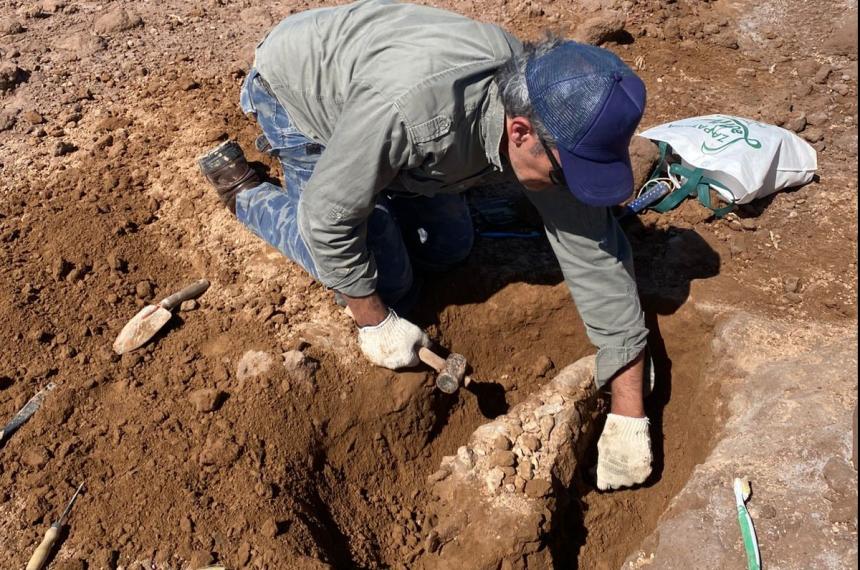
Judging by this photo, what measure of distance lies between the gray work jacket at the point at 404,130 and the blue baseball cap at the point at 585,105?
218mm

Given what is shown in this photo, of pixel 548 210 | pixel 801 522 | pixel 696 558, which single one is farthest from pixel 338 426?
pixel 801 522

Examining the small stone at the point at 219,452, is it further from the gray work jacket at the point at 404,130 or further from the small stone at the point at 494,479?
the small stone at the point at 494,479

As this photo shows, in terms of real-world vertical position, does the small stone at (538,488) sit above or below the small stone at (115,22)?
below

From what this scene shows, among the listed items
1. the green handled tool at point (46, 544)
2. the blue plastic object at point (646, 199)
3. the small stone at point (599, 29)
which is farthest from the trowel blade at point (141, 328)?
the small stone at point (599, 29)

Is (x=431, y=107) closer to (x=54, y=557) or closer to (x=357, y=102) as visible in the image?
(x=357, y=102)

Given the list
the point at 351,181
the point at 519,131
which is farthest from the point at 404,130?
the point at 519,131

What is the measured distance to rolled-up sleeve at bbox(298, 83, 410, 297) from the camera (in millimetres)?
2273

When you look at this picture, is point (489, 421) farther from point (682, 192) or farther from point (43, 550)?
point (43, 550)

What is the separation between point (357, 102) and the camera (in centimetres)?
231

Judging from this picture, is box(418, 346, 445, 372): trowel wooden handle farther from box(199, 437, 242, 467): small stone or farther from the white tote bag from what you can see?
the white tote bag

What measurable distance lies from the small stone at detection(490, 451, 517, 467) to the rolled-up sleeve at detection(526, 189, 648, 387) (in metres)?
0.50

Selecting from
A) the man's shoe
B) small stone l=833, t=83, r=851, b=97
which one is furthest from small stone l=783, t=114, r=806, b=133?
the man's shoe

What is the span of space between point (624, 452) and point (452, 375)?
2.59 feet

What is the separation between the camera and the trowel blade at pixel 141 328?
9.64ft
